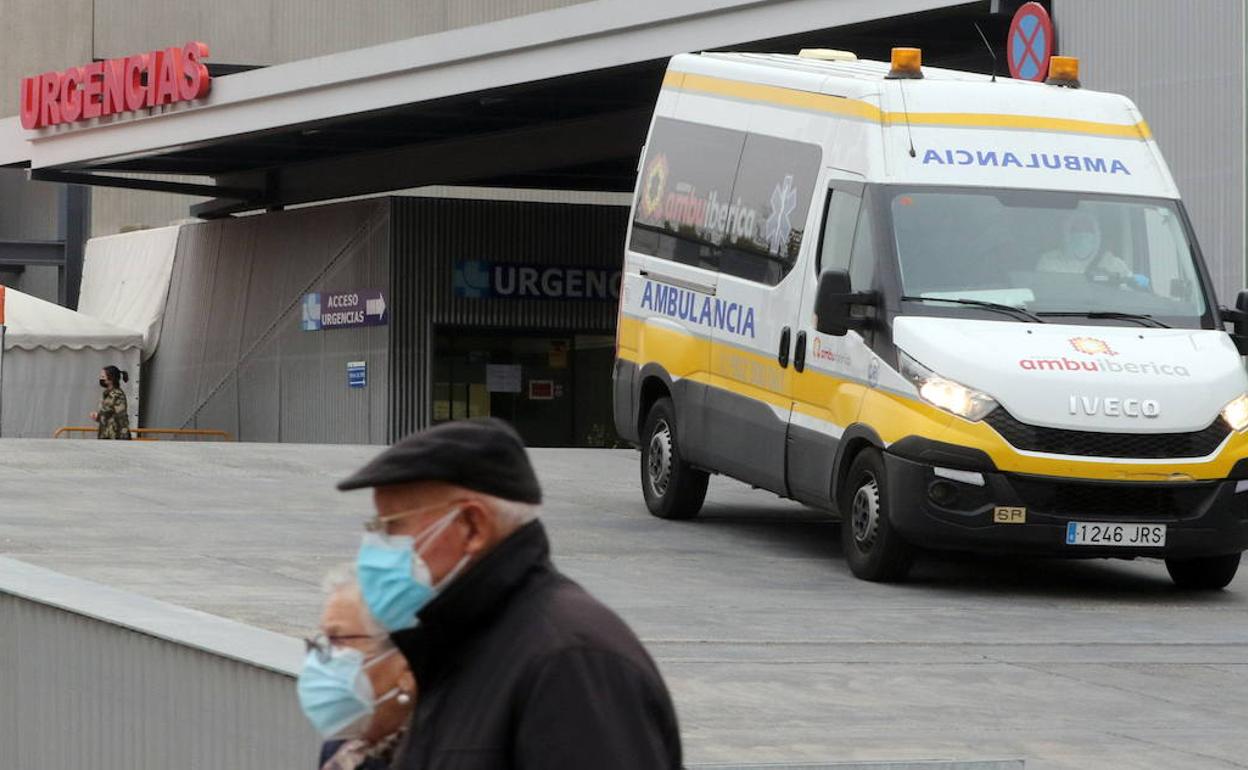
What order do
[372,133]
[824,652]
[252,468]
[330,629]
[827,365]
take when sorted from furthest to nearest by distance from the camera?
[372,133] → [252,468] → [827,365] → [824,652] → [330,629]

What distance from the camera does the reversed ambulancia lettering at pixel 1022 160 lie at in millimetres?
12914

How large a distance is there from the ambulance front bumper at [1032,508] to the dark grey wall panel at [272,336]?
75.3 feet

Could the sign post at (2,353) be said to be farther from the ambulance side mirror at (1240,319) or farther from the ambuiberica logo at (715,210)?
the ambulance side mirror at (1240,319)

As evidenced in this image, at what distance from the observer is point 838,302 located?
1244 centimetres

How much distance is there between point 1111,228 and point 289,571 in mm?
4824

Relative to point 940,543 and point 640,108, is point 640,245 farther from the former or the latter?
point 640,108

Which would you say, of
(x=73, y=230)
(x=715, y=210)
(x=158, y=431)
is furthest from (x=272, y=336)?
(x=715, y=210)

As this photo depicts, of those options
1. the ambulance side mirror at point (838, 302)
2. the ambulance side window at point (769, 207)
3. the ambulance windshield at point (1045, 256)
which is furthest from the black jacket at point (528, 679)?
the ambulance side window at point (769, 207)

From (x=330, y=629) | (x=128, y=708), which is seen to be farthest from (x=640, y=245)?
(x=330, y=629)

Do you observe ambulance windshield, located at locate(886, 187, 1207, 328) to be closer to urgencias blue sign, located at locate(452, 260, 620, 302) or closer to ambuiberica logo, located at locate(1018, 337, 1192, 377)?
ambuiberica logo, located at locate(1018, 337, 1192, 377)

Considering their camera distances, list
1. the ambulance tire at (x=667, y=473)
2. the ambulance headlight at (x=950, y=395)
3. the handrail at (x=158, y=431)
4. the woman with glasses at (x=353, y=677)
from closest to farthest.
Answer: the woman with glasses at (x=353, y=677) < the ambulance headlight at (x=950, y=395) < the ambulance tire at (x=667, y=473) < the handrail at (x=158, y=431)

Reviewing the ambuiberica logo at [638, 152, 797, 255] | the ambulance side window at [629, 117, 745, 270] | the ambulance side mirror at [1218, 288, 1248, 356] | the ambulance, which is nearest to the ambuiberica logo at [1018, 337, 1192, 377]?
the ambulance

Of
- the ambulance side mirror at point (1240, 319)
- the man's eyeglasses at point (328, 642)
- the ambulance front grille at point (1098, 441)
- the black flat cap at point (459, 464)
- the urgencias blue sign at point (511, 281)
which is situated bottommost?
the urgencias blue sign at point (511, 281)

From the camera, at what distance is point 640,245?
50.0 ft
